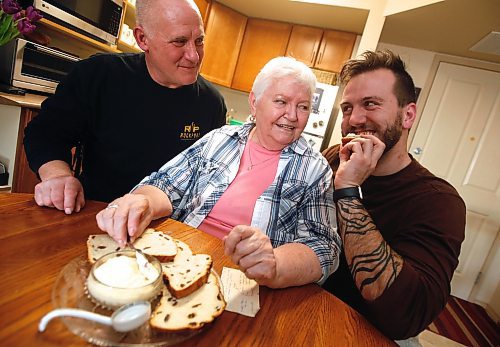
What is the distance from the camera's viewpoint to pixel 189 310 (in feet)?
1.77

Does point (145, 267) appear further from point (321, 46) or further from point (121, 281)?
point (321, 46)

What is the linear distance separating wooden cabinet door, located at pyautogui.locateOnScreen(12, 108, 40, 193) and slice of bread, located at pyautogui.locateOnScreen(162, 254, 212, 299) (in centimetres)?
168

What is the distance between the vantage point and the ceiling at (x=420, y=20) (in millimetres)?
2227

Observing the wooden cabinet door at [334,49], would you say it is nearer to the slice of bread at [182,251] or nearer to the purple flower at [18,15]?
the purple flower at [18,15]

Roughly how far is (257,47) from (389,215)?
3421 mm

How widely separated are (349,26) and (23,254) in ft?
12.2

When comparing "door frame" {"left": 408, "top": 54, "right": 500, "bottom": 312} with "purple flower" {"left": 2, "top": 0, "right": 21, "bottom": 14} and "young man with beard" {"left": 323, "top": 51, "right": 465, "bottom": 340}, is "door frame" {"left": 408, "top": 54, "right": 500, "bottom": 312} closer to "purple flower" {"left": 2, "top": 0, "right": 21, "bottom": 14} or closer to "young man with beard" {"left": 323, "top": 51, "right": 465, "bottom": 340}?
"young man with beard" {"left": 323, "top": 51, "right": 465, "bottom": 340}

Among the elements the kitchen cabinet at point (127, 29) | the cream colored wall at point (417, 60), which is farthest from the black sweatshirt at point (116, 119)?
the cream colored wall at point (417, 60)

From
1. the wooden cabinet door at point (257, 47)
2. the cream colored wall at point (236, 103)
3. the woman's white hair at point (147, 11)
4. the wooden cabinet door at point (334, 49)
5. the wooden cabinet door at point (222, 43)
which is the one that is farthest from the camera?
the cream colored wall at point (236, 103)

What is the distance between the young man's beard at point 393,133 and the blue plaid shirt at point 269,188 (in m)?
0.28

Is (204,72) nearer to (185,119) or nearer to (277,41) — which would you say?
(277,41)

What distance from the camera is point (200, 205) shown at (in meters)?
1.15

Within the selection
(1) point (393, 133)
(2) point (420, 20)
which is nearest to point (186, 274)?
(1) point (393, 133)

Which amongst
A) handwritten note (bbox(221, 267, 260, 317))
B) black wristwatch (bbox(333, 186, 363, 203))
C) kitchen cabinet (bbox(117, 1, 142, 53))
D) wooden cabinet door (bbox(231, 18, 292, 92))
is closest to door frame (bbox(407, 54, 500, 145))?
wooden cabinet door (bbox(231, 18, 292, 92))
